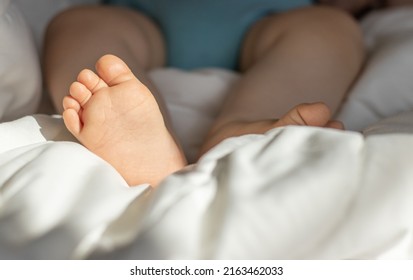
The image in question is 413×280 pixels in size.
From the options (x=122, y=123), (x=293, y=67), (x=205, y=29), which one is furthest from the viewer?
(x=205, y=29)

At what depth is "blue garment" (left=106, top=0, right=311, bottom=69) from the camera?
3.34ft

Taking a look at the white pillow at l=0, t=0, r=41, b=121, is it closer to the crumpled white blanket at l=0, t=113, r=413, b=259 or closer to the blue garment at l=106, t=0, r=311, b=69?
the crumpled white blanket at l=0, t=113, r=413, b=259

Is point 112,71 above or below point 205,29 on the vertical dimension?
above

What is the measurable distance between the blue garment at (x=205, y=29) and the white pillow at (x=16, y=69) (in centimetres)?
31

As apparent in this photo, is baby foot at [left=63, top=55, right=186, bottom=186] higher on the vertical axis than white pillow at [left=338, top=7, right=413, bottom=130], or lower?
higher

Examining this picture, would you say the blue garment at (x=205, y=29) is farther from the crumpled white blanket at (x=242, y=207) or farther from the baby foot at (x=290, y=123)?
the crumpled white blanket at (x=242, y=207)

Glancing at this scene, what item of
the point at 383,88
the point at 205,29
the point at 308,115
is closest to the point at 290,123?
Result: the point at 308,115

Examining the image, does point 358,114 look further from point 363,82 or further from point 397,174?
point 397,174

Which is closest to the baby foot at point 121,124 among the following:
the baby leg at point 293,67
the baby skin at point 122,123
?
the baby skin at point 122,123

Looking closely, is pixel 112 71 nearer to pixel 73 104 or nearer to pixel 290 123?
pixel 73 104

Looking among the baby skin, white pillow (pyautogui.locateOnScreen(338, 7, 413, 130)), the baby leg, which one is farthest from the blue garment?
the baby skin

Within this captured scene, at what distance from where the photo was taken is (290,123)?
620 mm

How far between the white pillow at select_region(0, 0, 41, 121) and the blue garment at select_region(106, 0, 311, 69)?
31 cm

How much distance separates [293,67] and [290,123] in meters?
0.23
